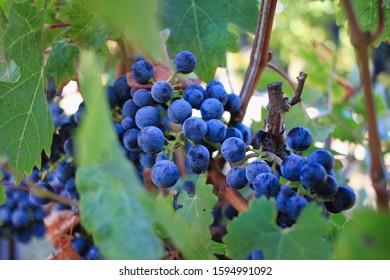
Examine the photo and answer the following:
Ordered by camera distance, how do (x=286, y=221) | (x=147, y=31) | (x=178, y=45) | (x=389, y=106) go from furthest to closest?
(x=389, y=106) < (x=178, y=45) < (x=286, y=221) < (x=147, y=31)

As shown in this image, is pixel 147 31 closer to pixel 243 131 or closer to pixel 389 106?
pixel 243 131

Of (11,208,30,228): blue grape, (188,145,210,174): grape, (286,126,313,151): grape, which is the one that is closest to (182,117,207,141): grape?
(188,145,210,174): grape

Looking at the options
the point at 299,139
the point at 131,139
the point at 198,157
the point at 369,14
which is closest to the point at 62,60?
the point at 131,139

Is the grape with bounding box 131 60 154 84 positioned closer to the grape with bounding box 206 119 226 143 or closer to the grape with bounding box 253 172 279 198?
the grape with bounding box 206 119 226 143

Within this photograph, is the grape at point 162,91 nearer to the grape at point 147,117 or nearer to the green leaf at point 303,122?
the grape at point 147,117

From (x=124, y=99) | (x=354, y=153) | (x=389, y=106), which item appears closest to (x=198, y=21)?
(x=124, y=99)
